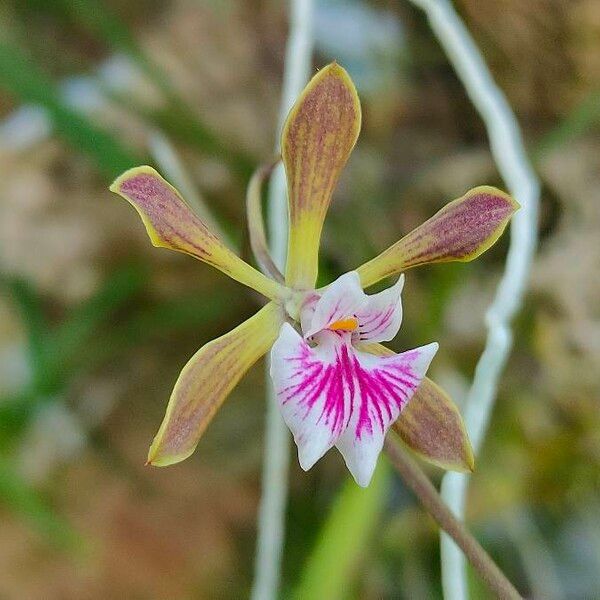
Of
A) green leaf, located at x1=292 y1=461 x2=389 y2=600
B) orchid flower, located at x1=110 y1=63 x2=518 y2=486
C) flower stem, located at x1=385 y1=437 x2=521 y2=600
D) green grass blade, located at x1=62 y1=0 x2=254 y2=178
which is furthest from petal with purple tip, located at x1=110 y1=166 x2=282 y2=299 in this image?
green grass blade, located at x1=62 y1=0 x2=254 y2=178

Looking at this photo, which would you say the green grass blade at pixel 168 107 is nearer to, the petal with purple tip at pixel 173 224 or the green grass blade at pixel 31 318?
the green grass blade at pixel 31 318

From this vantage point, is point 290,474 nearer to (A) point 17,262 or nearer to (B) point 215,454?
(B) point 215,454

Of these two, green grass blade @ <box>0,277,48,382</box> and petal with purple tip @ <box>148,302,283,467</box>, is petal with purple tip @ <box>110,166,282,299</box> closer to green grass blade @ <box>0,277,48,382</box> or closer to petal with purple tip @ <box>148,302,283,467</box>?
petal with purple tip @ <box>148,302,283,467</box>

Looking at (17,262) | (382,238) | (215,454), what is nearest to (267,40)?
(382,238)

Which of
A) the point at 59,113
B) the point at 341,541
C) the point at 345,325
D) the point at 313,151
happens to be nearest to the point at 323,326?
the point at 345,325

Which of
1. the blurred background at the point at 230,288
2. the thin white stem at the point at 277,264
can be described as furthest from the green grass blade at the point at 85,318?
the thin white stem at the point at 277,264

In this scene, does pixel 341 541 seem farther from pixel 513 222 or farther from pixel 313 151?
pixel 313 151
